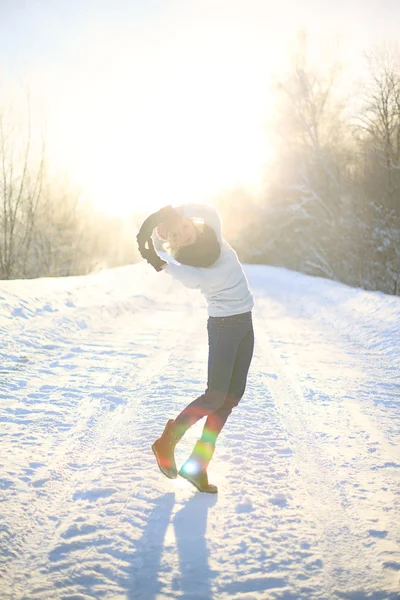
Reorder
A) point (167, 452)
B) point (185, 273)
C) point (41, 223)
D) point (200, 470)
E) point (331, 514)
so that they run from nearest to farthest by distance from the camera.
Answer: point (331, 514) < point (185, 273) < point (200, 470) < point (167, 452) < point (41, 223)

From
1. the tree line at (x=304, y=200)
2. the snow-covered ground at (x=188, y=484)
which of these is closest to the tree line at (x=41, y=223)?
the tree line at (x=304, y=200)

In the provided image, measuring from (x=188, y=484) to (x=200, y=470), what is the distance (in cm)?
21

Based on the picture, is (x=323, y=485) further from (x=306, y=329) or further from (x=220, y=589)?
(x=306, y=329)

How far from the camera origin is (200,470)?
2.54 metres

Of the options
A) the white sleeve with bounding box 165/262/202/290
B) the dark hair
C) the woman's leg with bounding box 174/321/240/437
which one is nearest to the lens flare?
the woman's leg with bounding box 174/321/240/437

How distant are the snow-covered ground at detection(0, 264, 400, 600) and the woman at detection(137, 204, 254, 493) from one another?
9.4 inches

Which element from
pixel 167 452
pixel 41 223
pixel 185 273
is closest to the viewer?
pixel 185 273

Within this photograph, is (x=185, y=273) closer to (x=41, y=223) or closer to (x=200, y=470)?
(x=200, y=470)

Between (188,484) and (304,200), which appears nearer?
(188,484)

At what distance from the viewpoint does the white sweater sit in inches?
95.7

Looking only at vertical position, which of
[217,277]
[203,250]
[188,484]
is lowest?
[188,484]

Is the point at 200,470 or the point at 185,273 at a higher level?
the point at 185,273

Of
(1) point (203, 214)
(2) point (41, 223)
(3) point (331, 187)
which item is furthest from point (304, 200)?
(1) point (203, 214)

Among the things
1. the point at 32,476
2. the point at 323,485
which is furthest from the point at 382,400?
the point at 32,476
